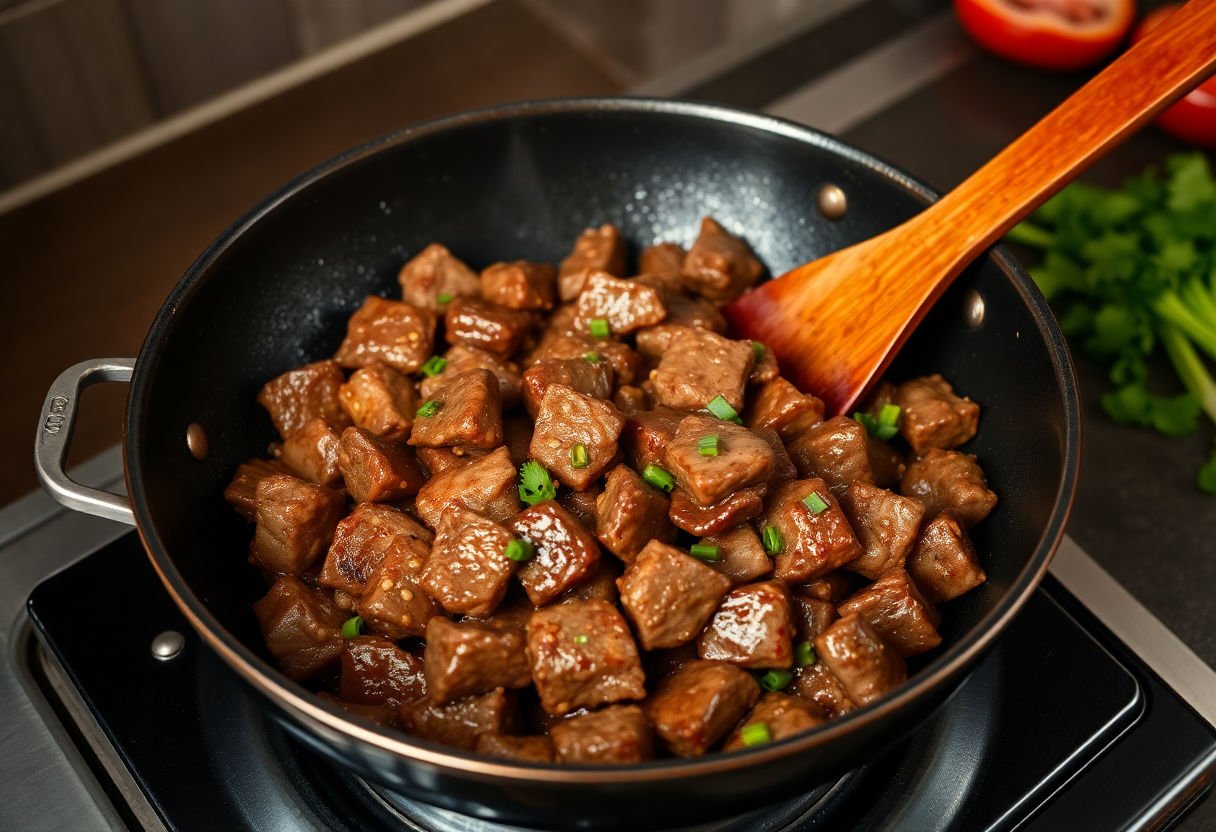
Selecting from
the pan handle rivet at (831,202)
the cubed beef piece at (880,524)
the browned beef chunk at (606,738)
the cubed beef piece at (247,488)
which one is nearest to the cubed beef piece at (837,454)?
the cubed beef piece at (880,524)

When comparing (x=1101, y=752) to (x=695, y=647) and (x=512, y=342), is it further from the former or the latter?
(x=512, y=342)

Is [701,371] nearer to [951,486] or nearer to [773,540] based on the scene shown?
[773,540]

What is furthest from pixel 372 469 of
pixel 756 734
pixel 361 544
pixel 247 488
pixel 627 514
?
pixel 756 734

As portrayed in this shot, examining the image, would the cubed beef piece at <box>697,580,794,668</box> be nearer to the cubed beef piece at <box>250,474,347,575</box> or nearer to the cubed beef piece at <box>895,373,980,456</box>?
the cubed beef piece at <box>895,373,980,456</box>

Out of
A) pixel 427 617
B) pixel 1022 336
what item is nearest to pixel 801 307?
pixel 1022 336

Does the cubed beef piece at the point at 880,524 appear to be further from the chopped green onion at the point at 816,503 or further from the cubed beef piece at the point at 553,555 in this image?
the cubed beef piece at the point at 553,555

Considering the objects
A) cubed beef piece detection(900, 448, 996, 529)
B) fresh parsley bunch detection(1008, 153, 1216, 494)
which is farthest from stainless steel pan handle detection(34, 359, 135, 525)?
fresh parsley bunch detection(1008, 153, 1216, 494)

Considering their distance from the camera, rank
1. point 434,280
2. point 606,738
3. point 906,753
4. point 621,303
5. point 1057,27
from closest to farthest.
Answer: point 606,738 → point 906,753 → point 621,303 → point 434,280 → point 1057,27
